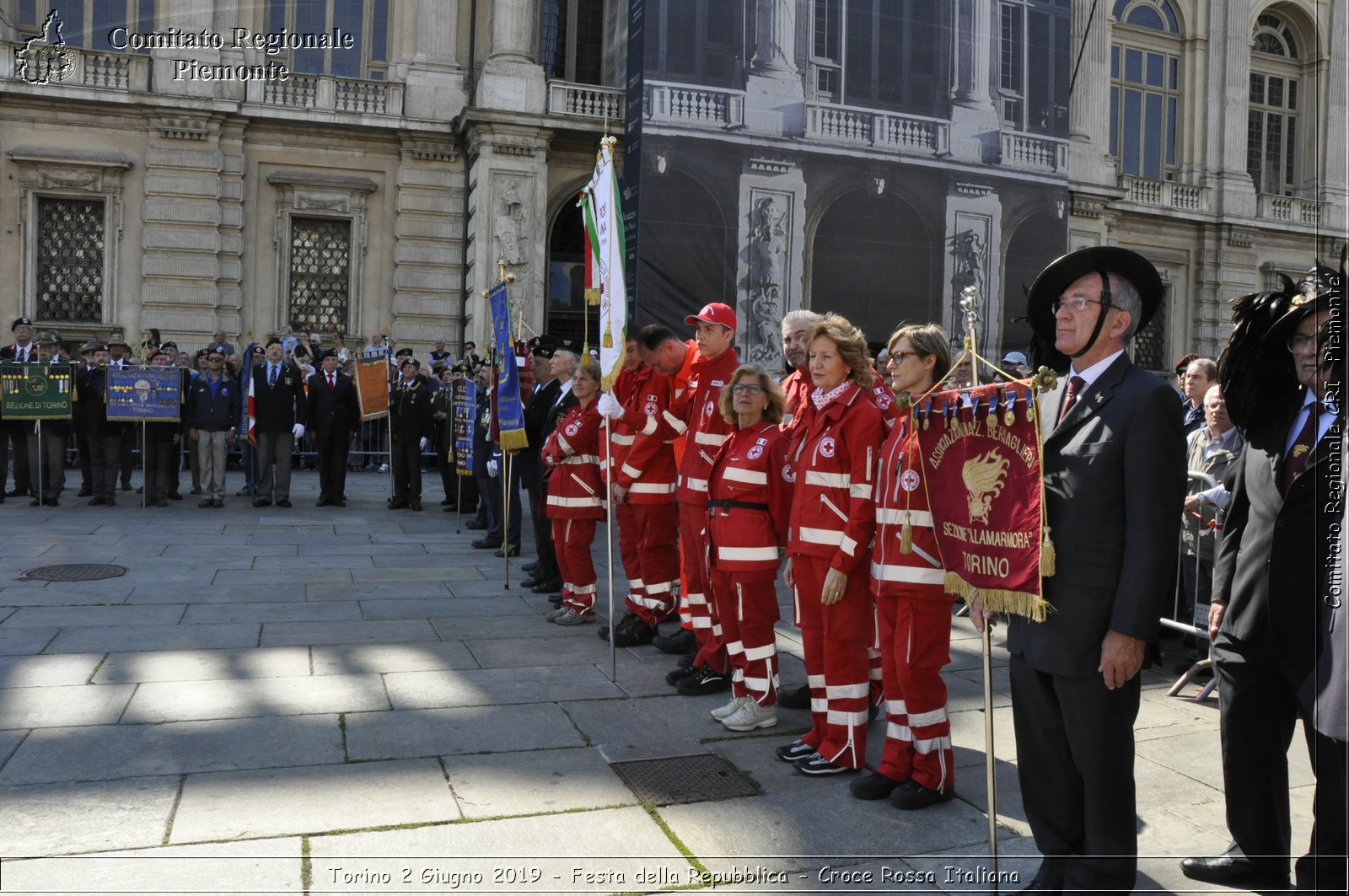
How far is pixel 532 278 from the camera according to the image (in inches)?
836

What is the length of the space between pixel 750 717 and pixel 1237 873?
7.57 feet

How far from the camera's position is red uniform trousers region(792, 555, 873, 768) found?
4719mm

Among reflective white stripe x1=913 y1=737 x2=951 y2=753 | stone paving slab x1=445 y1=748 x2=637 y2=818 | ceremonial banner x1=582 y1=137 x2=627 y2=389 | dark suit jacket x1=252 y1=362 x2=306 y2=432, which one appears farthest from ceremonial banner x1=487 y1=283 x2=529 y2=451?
dark suit jacket x1=252 y1=362 x2=306 y2=432

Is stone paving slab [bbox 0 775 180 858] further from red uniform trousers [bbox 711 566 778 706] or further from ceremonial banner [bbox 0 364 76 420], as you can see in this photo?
ceremonial banner [bbox 0 364 76 420]

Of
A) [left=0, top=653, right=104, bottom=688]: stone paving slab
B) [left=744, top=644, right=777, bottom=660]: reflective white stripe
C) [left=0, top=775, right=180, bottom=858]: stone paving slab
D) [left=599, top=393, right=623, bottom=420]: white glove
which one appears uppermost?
[left=599, top=393, right=623, bottom=420]: white glove

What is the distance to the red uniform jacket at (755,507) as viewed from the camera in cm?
538

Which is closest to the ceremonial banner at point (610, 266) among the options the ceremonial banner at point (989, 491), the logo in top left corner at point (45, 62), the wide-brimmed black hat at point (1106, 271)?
the ceremonial banner at point (989, 491)

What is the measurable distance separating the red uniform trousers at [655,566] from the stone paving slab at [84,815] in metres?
3.38

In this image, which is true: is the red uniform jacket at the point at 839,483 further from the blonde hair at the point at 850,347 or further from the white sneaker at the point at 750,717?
the white sneaker at the point at 750,717

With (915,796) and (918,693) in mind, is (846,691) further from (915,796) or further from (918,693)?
(915,796)

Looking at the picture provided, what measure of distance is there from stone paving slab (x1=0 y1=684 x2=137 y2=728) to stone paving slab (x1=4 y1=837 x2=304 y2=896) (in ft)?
5.49

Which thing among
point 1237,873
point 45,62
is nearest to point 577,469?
point 1237,873

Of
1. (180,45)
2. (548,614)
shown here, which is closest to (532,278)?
(180,45)

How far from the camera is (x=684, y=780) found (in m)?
4.64
